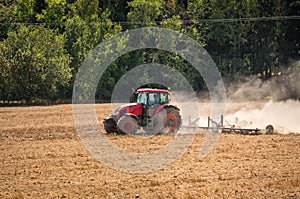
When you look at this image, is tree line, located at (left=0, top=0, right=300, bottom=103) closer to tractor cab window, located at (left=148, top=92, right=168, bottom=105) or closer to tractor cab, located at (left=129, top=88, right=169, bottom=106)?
tractor cab, located at (left=129, top=88, right=169, bottom=106)

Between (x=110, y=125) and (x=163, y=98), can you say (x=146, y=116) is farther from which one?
(x=110, y=125)

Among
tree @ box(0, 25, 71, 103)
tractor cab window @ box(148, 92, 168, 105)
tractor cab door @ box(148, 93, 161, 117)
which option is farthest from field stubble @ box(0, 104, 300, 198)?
tree @ box(0, 25, 71, 103)

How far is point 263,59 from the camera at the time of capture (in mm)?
67000

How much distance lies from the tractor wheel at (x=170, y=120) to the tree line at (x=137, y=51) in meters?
32.5

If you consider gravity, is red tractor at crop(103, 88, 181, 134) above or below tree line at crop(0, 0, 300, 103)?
below

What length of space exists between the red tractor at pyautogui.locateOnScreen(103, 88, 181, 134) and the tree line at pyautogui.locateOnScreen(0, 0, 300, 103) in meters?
32.0

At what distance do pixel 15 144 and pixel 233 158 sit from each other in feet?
31.8

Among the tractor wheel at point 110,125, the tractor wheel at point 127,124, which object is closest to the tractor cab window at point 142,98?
the tractor wheel at point 127,124

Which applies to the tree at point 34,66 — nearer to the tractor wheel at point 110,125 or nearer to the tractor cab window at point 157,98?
the tractor wheel at point 110,125

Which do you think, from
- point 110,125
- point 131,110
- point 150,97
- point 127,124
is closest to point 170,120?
point 150,97

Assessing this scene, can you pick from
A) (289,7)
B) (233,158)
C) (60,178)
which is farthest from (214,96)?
(60,178)

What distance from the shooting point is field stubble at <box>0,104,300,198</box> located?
13438 mm

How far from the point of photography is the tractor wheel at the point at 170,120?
2467 cm

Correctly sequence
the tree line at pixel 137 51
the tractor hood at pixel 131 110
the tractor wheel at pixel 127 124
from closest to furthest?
the tractor wheel at pixel 127 124 < the tractor hood at pixel 131 110 < the tree line at pixel 137 51
